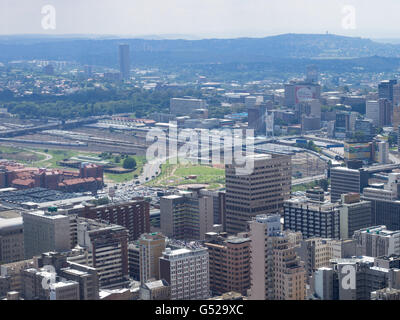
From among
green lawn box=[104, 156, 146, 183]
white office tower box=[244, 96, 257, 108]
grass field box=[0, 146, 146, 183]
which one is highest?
white office tower box=[244, 96, 257, 108]

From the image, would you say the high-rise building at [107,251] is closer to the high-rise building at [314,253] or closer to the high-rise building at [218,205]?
the high-rise building at [314,253]

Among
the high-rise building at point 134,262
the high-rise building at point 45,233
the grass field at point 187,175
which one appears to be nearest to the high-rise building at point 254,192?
the high-rise building at point 134,262

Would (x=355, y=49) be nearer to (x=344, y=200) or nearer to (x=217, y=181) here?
(x=217, y=181)

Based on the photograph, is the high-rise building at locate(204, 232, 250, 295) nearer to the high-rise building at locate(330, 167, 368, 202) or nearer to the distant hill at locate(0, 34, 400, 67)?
the high-rise building at locate(330, 167, 368, 202)

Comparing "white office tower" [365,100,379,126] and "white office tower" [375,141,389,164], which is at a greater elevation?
"white office tower" [365,100,379,126]

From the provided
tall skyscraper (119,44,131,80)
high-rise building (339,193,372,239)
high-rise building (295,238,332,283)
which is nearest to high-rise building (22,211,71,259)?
high-rise building (295,238,332,283)

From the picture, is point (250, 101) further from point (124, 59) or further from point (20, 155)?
point (124, 59)
